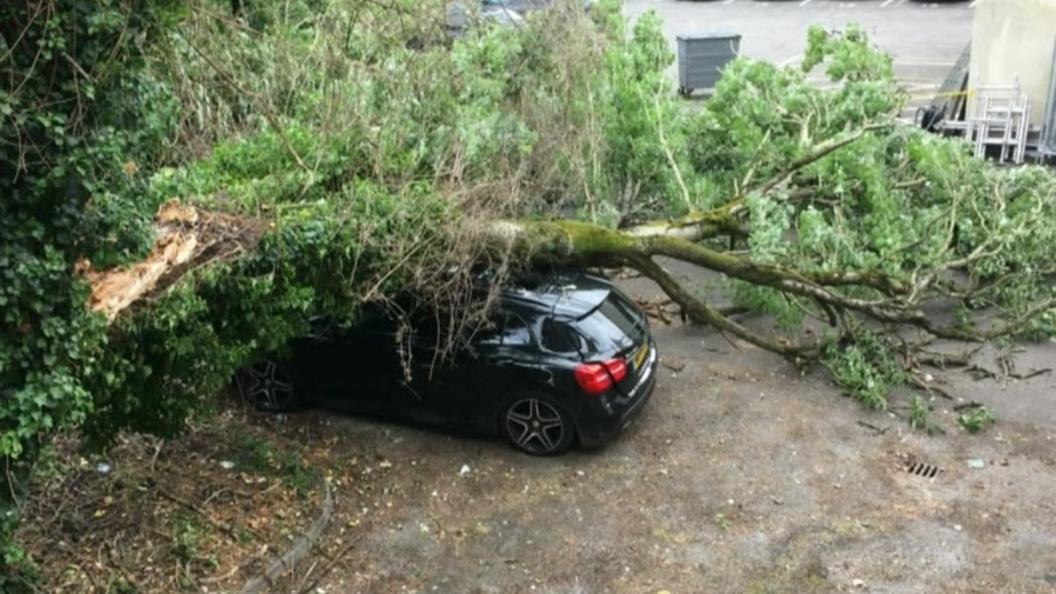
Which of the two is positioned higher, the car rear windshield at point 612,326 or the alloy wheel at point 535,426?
the car rear windshield at point 612,326

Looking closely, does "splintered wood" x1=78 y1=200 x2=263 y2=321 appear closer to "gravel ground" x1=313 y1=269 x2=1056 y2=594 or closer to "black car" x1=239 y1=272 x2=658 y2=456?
"black car" x1=239 y1=272 x2=658 y2=456

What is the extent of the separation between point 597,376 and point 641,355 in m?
0.84

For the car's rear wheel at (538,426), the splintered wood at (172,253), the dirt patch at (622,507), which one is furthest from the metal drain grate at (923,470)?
the splintered wood at (172,253)

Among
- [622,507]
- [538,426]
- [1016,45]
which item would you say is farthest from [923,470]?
[1016,45]

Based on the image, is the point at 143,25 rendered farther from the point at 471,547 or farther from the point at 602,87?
the point at 602,87

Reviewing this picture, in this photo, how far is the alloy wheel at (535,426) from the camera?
374 inches

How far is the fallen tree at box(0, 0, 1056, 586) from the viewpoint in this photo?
5.83 metres

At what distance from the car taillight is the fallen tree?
1307mm

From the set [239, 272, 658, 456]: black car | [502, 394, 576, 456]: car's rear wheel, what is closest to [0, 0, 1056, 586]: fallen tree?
[239, 272, 658, 456]: black car

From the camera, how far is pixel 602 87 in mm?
12281

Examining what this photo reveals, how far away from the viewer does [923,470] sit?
962 centimetres

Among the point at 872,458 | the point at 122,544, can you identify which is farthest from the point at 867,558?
the point at 122,544

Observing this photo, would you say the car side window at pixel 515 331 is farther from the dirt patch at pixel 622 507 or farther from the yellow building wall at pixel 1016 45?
the yellow building wall at pixel 1016 45

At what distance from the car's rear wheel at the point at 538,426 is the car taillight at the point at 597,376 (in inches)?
15.9
